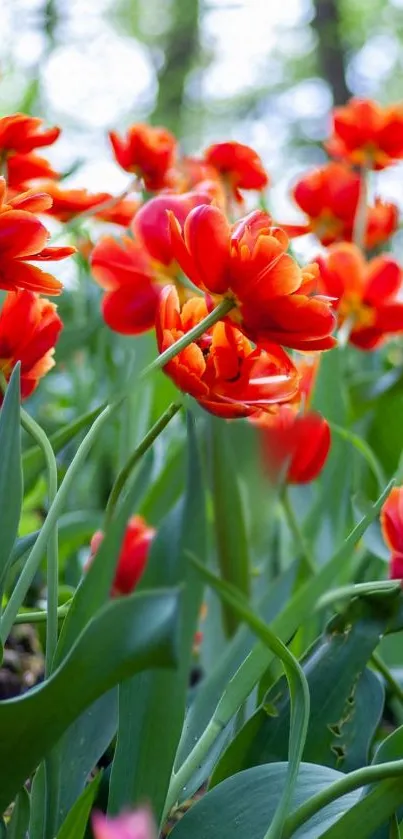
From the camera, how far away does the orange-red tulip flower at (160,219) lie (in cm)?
52

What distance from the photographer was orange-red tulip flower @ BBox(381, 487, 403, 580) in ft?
1.49

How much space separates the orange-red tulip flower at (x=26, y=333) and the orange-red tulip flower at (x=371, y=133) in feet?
2.54

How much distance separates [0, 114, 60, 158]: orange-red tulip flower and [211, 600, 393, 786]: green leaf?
1.01 feet

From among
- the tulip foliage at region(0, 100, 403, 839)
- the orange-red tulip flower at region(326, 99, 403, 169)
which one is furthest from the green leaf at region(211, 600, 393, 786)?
the orange-red tulip flower at region(326, 99, 403, 169)

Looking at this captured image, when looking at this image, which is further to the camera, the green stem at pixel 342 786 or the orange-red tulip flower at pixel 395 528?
the orange-red tulip flower at pixel 395 528

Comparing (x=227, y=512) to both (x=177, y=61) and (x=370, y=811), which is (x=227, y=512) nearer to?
(x=370, y=811)

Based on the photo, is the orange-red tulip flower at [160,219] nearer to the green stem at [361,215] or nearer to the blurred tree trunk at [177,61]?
the green stem at [361,215]

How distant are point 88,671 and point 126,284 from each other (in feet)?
0.99

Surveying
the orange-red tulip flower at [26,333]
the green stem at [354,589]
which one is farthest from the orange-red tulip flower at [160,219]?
the green stem at [354,589]

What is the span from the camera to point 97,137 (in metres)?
4.71

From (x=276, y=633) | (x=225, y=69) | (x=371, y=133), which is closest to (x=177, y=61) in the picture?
(x=225, y=69)

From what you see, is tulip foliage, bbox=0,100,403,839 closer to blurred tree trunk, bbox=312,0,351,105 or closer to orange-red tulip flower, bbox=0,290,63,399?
orange-red tulip flower, bbox=0,290,63,399

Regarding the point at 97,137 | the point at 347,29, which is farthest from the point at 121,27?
the point at 347,29

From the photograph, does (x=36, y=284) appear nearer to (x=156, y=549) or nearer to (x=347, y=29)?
(x=156, y=549)
